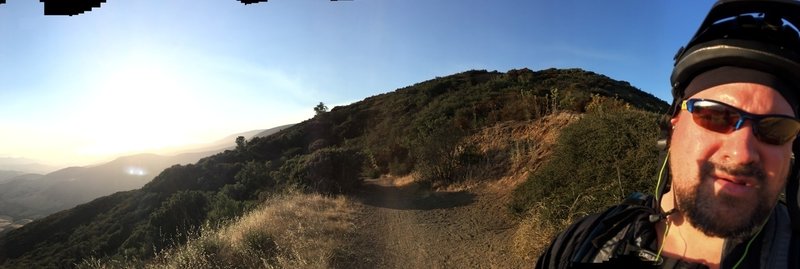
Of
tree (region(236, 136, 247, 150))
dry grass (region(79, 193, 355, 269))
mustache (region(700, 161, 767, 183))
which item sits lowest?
dry grass (region(79, 193, 355, 269))

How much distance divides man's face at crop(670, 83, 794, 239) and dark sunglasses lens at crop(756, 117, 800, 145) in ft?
0.07

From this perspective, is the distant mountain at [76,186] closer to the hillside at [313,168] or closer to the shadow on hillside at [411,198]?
the hillside at [313,168]

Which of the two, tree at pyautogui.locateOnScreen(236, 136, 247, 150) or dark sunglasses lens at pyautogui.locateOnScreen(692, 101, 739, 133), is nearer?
dark sunglasses lens at pyautogui.locateOnScreen(692, 101, 739, 133)

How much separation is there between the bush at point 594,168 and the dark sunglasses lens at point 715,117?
184 inches

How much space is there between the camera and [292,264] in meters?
6.46

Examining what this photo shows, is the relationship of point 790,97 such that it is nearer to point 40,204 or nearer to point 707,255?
point 707,255

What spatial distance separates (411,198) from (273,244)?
568 cm

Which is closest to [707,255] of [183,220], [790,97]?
[790,97]

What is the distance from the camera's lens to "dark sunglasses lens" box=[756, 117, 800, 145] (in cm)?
139

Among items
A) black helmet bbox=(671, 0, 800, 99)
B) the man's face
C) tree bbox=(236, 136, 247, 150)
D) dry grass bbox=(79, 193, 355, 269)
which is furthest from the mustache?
tree bbox=(236, 136, 247, 150)

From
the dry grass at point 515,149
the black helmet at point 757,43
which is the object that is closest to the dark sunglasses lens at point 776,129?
the black helmet at point 757,43

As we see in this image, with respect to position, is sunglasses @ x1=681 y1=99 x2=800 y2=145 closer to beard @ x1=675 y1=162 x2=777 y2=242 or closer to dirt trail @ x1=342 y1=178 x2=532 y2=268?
beard @ x1=675 y1=162 x2=777 y2=242

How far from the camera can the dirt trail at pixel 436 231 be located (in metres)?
7.26

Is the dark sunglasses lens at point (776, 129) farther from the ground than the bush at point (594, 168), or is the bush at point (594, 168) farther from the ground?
the dark sunglasses lens at point (776, 129)
